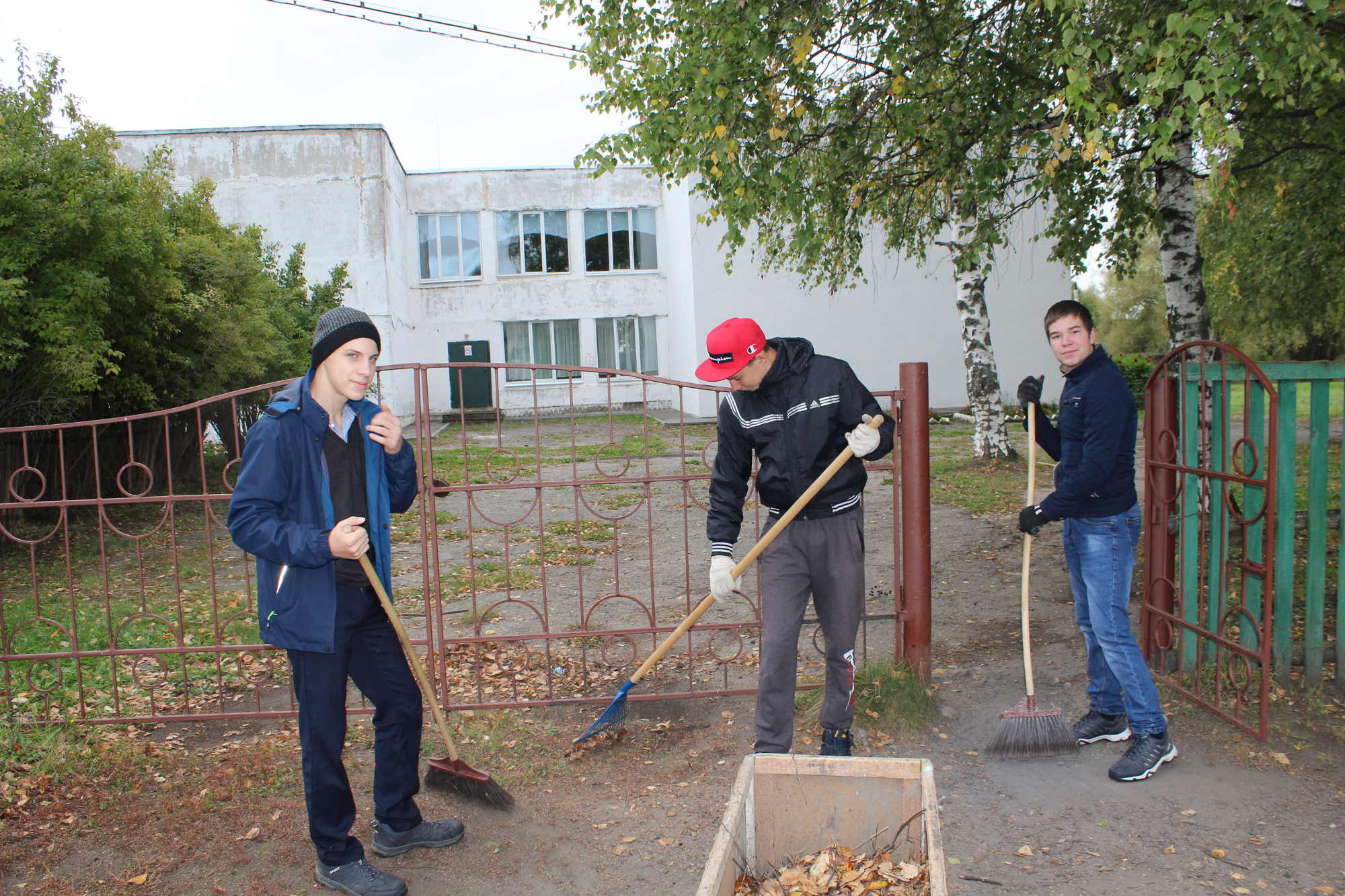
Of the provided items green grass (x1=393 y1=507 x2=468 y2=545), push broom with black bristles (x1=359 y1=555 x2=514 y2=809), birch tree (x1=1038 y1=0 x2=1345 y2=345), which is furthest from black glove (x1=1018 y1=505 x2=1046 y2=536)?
green grass (x1=393 y1=507 x2=468 y2=545)

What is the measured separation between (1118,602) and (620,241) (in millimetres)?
23272

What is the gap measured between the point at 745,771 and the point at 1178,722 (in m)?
2.79

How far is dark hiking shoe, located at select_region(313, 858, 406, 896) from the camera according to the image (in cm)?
322

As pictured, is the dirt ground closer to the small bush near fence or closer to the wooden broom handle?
the wooden broom handle

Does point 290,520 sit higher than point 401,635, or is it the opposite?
point 290,520

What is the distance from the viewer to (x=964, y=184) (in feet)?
22.2

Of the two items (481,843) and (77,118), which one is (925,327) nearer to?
(77,118)

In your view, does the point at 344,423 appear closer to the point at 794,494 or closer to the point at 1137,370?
the point at 794,494

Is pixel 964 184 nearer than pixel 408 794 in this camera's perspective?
No

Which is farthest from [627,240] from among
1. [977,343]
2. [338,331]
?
[338,331]

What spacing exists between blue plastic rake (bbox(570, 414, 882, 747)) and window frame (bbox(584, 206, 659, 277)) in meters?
22.3

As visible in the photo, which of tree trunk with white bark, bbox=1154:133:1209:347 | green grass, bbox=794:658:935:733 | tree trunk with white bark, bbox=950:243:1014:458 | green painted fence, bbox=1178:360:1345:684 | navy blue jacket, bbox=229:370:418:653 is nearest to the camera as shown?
navy blue jacket, bbox=229:370:418:653

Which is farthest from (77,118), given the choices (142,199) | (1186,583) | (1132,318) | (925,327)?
(1132,318)

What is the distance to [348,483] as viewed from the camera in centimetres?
329
